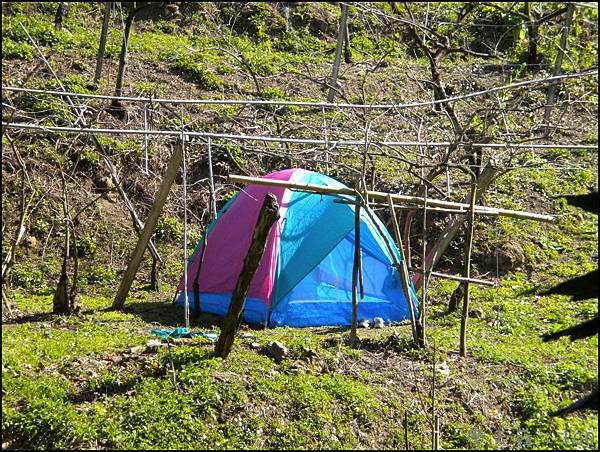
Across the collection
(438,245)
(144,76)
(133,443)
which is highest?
(144,76)

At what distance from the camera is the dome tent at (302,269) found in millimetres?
8234

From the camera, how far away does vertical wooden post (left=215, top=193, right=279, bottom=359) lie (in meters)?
6.01

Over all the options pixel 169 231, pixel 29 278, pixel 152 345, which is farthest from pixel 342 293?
pixel 29 278

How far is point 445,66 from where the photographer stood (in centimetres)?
1611

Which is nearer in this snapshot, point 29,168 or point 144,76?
point 29,168

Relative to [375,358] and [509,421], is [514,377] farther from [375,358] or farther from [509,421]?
[375,358]

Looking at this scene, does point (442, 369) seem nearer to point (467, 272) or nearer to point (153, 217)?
point (467, 272)

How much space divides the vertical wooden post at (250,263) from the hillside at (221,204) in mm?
330

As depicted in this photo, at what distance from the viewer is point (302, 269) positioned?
8.30 metres

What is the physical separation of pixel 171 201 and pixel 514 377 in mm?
6094

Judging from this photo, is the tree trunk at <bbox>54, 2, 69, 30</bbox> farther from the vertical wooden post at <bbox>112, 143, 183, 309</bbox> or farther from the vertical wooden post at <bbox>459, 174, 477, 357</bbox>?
the vertical wooden post at <bbox>459, 174, 477, 357</bbox>

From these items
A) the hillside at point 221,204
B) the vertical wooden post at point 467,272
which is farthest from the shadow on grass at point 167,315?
the vertical wooden post at point 467,272

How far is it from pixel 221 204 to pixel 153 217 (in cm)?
416

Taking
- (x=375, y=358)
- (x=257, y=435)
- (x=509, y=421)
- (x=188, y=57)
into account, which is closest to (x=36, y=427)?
(x=257, y=435)
